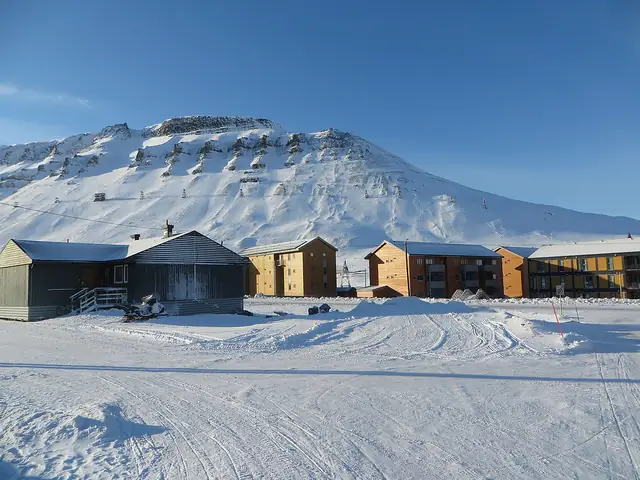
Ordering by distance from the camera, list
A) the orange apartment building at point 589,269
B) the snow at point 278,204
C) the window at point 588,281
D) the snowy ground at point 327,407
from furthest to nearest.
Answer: the snow at point 278,204
the window at point 588,281
the orange apartment building at point 589,269
the snowy ground at point 327,407

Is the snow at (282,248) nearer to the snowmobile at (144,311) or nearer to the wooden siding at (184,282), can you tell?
the wooden siding at (184,282)

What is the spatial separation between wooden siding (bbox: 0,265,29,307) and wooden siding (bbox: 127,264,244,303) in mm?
5499

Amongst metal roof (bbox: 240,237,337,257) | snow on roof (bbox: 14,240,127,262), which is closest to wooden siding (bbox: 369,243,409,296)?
metal roof (bbox: 240,237,337,257)

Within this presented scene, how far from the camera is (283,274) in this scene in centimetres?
6606

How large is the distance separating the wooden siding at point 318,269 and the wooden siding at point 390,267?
5294 millimetres

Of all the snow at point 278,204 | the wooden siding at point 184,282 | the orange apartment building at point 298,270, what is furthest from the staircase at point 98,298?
the snow at point 278,204

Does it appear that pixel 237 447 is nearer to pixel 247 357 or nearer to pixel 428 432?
pixel 428 432

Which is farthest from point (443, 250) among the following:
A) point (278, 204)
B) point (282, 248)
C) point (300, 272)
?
point (278, 204)

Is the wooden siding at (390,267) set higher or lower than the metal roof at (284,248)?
lower

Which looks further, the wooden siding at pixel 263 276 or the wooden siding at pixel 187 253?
the wooden siding at pixel 263 276

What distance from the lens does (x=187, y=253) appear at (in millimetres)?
30844

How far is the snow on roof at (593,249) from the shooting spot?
2192 inches

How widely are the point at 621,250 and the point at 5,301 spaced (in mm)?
57570

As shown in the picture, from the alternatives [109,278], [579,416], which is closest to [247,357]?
[579,416]
